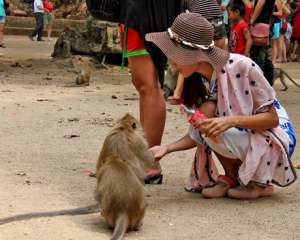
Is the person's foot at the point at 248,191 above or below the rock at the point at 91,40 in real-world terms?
above

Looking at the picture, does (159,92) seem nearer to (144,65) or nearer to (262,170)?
(144,65)

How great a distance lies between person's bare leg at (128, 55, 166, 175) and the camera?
14.6ft

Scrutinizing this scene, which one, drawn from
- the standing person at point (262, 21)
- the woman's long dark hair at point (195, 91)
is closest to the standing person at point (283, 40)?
the standing person at point (262, 21)

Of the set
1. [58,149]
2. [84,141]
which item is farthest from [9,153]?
[84,141]

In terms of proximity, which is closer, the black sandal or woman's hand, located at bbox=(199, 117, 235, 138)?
woman's hand, located at bbox=(199, 117, 235, 138)

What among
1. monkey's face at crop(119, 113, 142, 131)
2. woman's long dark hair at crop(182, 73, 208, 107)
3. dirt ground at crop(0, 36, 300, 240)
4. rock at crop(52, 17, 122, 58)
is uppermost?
woman's long dark hair at crop(182, 73, 208, 107)

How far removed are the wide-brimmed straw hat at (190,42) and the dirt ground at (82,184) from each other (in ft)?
2.74

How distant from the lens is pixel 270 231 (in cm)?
362

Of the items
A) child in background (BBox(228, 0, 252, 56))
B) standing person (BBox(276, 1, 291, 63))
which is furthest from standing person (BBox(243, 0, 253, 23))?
standing person (BBox(276, 1, 291, 63))

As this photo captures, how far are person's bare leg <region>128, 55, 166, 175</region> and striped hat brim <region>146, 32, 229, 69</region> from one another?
54 centimetres

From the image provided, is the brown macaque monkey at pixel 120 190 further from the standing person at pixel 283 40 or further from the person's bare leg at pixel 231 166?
the standing person at pixel 283 40

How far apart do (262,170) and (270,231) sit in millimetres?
543

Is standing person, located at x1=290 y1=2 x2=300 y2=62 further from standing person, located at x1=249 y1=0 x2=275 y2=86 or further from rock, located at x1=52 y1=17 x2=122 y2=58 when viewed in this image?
standing person, located at x1=249 y1=0 x2=275 y2=86

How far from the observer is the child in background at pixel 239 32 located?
8594 mm
